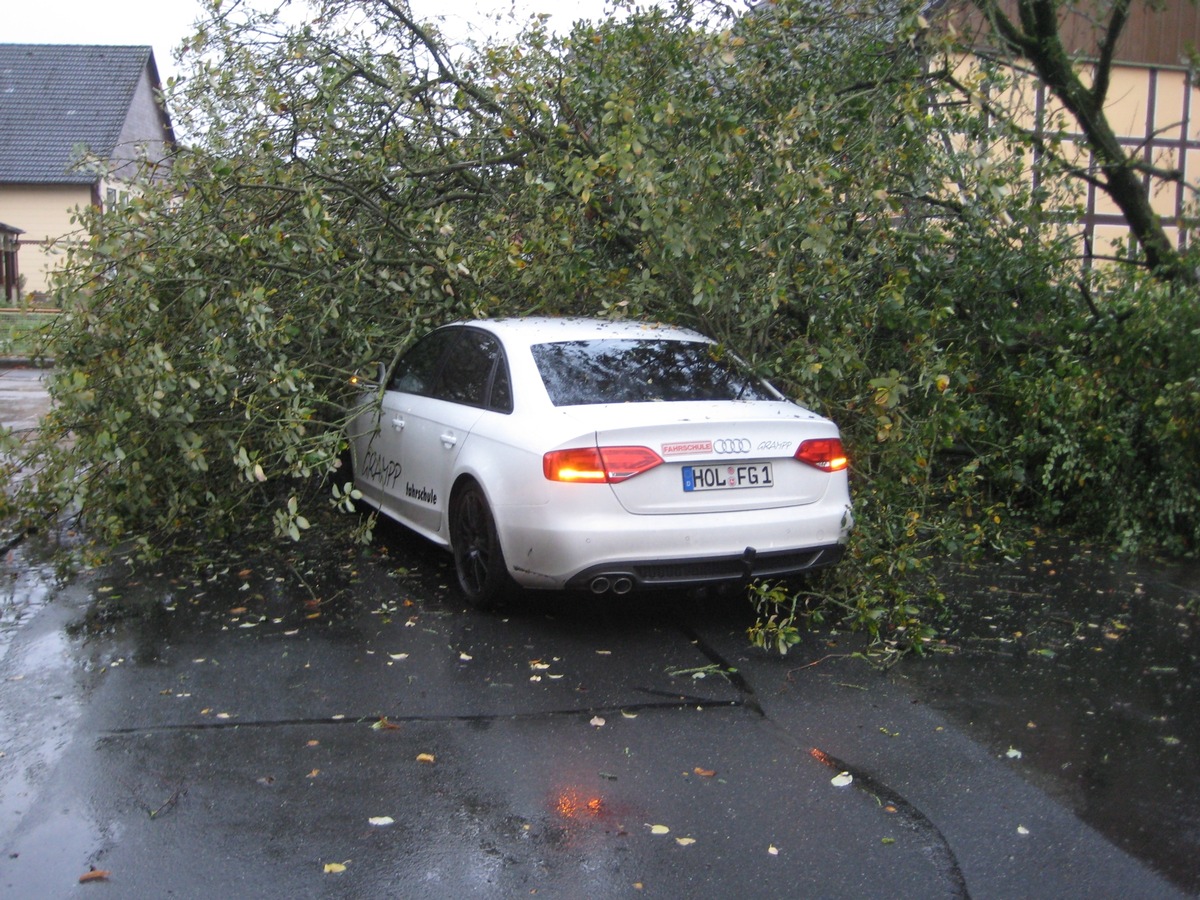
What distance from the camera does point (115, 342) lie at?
7.48 m

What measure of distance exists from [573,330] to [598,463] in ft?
4.60

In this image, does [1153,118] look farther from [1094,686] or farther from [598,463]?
[598,463]

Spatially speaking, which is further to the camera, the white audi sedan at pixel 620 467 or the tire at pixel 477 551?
the tire at pixel 477 551

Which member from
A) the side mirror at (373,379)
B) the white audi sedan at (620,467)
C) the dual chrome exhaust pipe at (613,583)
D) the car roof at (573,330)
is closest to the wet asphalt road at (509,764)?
the dual chrome exhaust pipe at (613,583)

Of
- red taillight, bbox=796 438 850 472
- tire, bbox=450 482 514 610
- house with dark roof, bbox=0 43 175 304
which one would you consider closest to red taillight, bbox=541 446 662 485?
tire, bbox=450 482 514 610

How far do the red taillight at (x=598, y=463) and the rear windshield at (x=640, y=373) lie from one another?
46cm

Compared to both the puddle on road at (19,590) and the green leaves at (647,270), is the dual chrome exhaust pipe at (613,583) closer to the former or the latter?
the green leaves at (647,270)

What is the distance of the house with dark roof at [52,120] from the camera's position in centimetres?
4178

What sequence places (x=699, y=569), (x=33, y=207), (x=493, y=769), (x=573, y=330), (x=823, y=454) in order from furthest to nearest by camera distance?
(x=33, y=207)
(x=573, y=330)
(x=823, y=454)
(x=699, y=569)
(x=493, y=769)

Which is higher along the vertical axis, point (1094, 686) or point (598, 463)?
point (598, 463)

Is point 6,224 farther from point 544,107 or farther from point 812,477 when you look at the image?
point 812,477

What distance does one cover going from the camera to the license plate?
559 cm

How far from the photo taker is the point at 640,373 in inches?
246

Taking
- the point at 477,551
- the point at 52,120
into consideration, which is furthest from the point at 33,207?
the point at 477,551
